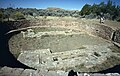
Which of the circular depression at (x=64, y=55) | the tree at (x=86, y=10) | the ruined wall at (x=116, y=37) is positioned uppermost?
the tree at (x=86, y=10)

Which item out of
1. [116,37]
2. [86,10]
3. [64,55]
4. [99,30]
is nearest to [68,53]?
[64,55]

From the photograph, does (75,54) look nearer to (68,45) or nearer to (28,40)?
(68,45)

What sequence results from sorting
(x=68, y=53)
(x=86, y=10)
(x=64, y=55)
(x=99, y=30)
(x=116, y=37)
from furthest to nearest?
(x=86, y=10) → (x=99, y=30) → (x=116, y=37) → (x=68, y=53) → (x=64, y=55)

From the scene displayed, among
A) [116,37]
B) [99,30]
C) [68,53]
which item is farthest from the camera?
[99,30]

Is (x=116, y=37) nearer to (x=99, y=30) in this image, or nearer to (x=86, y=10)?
(x=99, y=30)

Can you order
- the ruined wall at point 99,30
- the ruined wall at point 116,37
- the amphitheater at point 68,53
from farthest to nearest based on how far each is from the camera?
the ruined wall at point 99,30 → the ruined wall at point 116,37 → the amphitheater at point 68,53

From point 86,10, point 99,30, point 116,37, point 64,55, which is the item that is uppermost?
point 86,10

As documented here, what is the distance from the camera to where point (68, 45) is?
13.4m

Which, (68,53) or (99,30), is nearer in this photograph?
(68,53)

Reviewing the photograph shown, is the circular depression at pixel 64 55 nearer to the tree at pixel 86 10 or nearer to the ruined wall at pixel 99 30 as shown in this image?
the ruined wall at pixel 99 30

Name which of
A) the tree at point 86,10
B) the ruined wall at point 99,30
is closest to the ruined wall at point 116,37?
the ruined wall at point 99,30

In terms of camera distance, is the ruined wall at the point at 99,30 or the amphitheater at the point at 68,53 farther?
the ruined wall at the point at 99,30

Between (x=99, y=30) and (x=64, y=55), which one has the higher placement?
(x=99, y=30)

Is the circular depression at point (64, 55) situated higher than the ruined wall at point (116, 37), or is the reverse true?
the ruined wall at point (116, 37)
